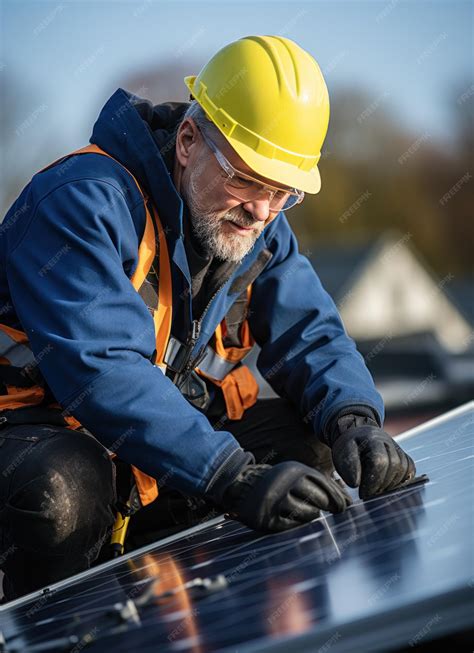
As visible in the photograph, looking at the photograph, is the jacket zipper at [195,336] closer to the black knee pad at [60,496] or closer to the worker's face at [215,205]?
the worker's face at [215,205]

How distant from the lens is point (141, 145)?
3.43 m

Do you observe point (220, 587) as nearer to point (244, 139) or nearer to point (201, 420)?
point (201, 420)

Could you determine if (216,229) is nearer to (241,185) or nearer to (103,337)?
(241,185)

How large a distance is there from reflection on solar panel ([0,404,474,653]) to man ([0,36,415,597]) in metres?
0.20

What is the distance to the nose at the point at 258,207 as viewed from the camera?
136 inches

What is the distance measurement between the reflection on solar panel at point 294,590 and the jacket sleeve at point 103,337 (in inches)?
11.7

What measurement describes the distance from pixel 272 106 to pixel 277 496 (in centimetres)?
140

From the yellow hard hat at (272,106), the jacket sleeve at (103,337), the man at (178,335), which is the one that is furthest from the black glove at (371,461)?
the yellow hard hat at (272,106)

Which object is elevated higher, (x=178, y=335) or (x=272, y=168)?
(x=272, y=168)

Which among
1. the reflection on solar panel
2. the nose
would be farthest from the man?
the reflection on solar panel

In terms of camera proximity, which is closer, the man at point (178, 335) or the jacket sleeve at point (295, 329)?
the man at point (178, 335)

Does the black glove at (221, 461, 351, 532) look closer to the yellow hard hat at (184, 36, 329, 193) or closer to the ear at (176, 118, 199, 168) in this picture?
the yellow hard hat at (184, 36, 329, 193)

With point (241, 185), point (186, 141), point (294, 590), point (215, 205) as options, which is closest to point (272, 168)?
point (241, 185)

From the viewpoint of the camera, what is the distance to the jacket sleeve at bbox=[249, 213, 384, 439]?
12.3 ft
